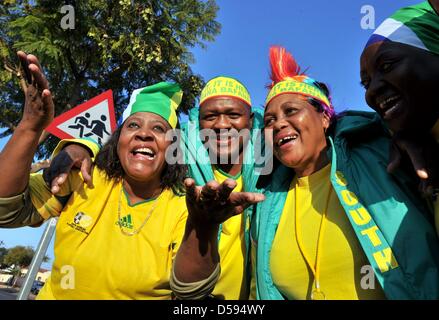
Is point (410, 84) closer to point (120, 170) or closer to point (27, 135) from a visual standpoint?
point (120, 170)

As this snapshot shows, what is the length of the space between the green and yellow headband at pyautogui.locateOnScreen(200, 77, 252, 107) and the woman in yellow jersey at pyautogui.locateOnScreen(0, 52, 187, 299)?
702mm

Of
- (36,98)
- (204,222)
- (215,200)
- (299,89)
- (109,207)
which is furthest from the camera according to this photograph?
(299,89)

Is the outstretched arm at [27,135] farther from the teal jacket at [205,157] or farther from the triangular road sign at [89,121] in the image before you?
the triangular road sign at [89,121]

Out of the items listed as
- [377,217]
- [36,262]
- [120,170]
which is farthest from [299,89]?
[36,262]

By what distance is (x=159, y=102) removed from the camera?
2748 mm

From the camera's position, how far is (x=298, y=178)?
261 cm

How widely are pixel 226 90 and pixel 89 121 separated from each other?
1.57 m

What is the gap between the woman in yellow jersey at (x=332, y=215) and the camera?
69.7 inches

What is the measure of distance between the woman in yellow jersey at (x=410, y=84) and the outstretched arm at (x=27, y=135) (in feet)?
5.90

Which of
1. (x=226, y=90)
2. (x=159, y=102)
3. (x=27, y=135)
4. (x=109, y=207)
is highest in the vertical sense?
(x=226, y=90)

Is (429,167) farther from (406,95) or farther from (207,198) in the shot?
(207,198)

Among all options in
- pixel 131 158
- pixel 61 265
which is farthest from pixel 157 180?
pixel 61 265

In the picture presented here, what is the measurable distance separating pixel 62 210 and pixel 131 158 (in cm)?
56

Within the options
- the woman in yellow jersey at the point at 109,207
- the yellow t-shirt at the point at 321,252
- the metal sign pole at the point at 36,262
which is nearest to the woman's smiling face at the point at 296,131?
the yellow t-shirt at the point at 321,252
